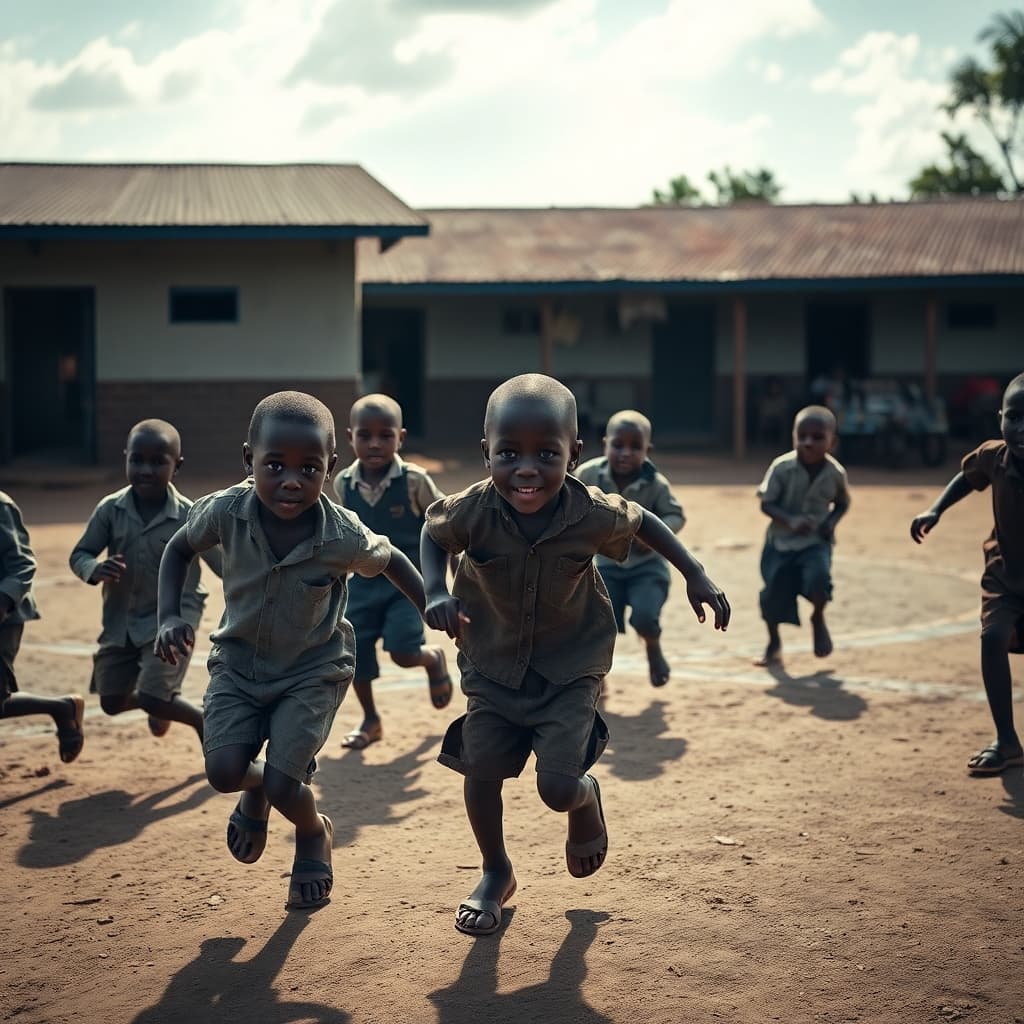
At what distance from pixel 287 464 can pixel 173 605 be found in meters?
0.55

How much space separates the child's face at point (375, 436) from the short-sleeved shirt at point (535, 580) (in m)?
2.06

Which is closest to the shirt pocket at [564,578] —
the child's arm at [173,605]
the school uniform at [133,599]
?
the child's arm at [173,605]

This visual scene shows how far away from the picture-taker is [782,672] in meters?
7.25

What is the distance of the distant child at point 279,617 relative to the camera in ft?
12.7

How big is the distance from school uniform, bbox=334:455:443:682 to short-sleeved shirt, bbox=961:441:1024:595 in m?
2.30

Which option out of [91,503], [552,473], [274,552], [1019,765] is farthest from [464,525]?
[91,503]

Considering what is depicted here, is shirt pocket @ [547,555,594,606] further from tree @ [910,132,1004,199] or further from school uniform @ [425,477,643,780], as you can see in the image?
tree @ [910,132,1004,199]

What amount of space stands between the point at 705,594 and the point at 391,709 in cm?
315

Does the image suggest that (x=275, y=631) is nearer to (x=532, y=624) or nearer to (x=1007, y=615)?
(x=532, y=624)

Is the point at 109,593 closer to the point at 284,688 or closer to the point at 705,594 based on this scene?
the point at 284,688

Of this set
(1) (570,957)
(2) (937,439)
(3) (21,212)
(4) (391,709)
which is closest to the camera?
(1) (570,957)

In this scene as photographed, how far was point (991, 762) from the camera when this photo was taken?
522 centimetres

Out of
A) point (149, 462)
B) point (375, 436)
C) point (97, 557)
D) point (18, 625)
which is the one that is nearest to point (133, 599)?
point (97, 557)

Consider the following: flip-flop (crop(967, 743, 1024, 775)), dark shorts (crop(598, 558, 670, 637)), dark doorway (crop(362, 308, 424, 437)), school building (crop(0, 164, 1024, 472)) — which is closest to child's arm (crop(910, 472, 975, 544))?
flip-flop (crop(967, 743, 1024, 775))
